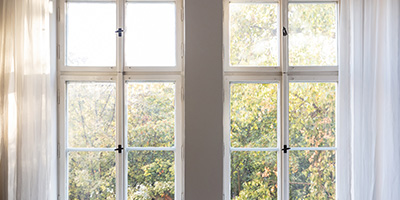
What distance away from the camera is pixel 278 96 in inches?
108

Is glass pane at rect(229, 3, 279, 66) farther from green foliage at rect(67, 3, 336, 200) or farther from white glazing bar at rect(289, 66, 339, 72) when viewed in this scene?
white glazing bar at rect(289, 66, 339, 72)

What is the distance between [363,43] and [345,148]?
2.86ft

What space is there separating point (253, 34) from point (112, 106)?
139cm

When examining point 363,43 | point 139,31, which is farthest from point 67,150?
point 363,43

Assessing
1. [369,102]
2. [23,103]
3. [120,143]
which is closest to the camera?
[23,103]

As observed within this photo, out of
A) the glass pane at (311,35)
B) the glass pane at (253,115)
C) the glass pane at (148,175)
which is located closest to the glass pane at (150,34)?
the glass pane at (253,115)

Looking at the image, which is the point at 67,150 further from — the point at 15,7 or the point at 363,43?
the point at 363,43

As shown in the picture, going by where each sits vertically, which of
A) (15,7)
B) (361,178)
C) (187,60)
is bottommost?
(361,178)

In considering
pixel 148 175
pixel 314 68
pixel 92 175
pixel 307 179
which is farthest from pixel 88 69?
pixel 307 179

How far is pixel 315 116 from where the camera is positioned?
2740 mm

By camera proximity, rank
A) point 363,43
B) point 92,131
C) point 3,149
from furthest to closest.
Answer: point 92,131, point 363,43, point 3,149

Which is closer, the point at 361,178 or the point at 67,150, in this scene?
the point at 361,178

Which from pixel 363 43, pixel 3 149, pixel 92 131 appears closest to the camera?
pixel 3 149

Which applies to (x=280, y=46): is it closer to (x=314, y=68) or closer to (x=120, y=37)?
(x=314, y=68)
